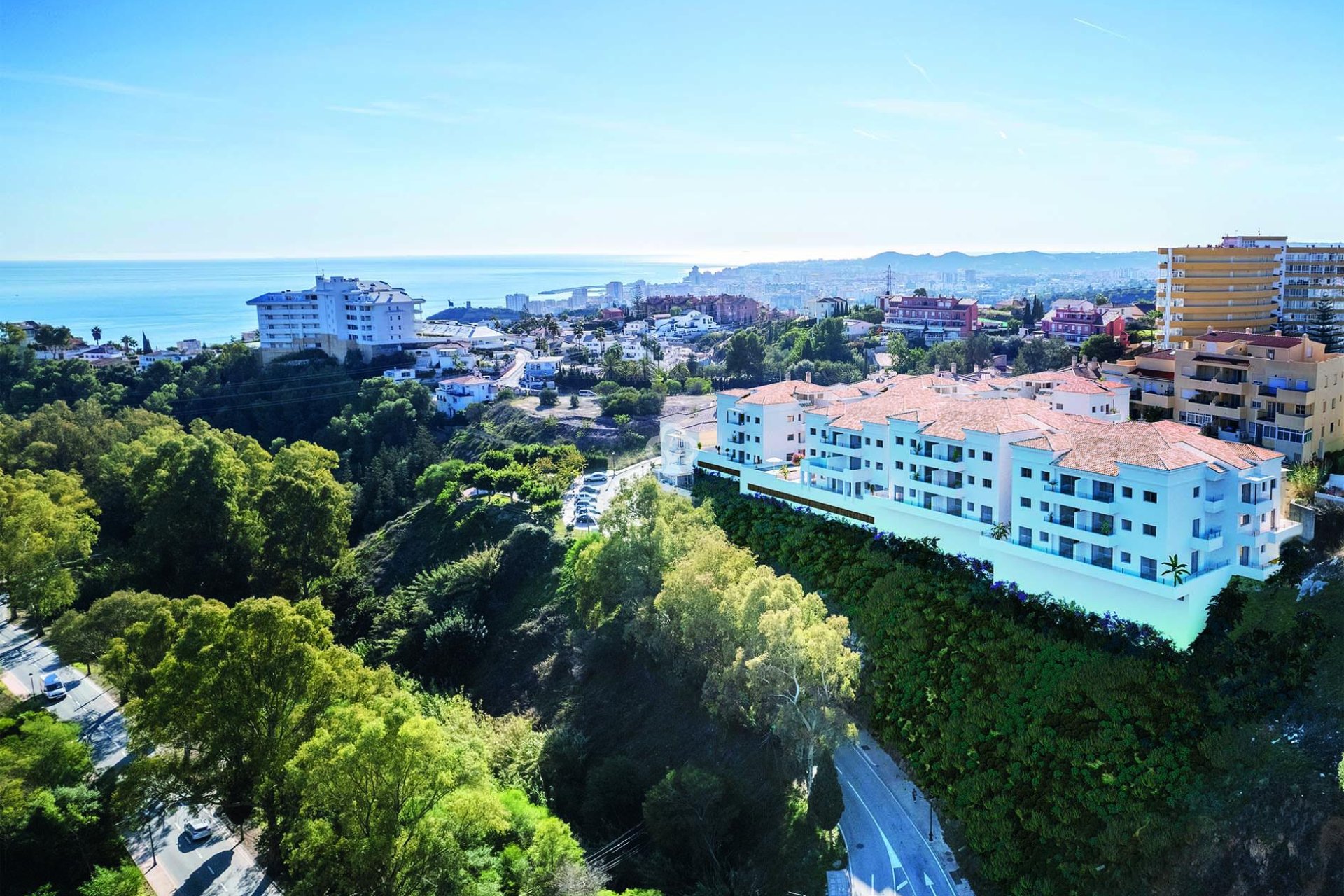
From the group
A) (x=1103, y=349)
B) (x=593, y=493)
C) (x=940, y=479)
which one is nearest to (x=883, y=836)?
(x=940, y=479)

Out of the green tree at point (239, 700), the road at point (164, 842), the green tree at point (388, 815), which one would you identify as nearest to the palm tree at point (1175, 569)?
the green tree at point (388, 815)

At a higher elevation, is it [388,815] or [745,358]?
[745,358]

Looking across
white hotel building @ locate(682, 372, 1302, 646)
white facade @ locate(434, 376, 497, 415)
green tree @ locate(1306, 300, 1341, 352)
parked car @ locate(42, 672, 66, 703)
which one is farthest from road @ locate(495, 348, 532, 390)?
green tree @ locate(1306, 300, 1341, 352)

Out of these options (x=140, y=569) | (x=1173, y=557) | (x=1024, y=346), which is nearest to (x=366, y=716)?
(x=1173, y=557)

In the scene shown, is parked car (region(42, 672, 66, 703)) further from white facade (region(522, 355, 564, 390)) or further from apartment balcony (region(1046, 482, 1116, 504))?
white facade (region(522, 355, 564, 390))

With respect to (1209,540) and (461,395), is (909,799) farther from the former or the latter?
(461,395)

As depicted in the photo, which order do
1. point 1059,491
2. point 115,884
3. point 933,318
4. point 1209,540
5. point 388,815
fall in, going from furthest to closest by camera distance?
point 933,318, point 1059,491, point 1209,540, point 115,884, point 388,815

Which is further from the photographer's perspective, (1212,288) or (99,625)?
(1212,288)

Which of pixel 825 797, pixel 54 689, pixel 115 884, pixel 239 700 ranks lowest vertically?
pixel 115 884
